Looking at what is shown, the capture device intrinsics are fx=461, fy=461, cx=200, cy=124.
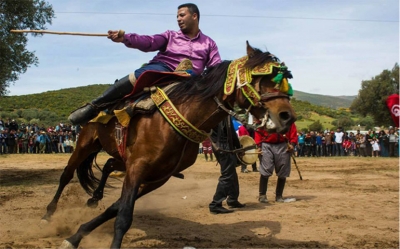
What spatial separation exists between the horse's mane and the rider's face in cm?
80

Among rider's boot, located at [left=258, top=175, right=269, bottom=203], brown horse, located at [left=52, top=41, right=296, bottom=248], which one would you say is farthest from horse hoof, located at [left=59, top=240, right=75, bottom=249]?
rider's boot, located at [left=258, top=175, right=269, bottom=203]

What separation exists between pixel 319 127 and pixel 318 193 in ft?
135

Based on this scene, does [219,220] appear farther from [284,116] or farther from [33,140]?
[33,140]

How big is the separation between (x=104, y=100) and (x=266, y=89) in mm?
2405

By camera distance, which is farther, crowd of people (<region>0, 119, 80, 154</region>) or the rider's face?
crowd of people (<region>0, 119, 80, 154</region>)

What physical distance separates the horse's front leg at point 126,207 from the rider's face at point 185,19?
1.97m

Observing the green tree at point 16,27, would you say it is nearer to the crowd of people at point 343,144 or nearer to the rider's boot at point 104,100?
the rider's boot at point 104,100

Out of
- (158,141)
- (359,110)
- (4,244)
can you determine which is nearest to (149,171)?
(158,141)

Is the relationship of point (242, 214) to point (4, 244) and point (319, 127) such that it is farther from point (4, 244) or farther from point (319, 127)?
point (319, 127)

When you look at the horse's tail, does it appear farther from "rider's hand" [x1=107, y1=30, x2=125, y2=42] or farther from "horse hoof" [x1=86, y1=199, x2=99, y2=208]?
"rider's hand" [x1=107, y1=30, x2=125, y2=42]

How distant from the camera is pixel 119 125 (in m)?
5.74

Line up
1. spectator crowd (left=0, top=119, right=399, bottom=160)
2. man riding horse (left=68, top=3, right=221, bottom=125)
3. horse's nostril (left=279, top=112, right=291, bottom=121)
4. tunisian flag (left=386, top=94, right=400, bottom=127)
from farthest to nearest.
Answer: spectator crowd (left=0, top=119, right=399, bottom=160) → tunisian flag (left=386, top=94, right=400, bottom=127) → man riding horse (left=68, top=3, right=221, bottom=125) → horse's nostril (left=279, top=112, right=291, bottom=121)

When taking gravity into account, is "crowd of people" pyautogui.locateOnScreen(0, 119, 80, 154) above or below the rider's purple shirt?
below

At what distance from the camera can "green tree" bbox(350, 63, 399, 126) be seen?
54.6 meters
